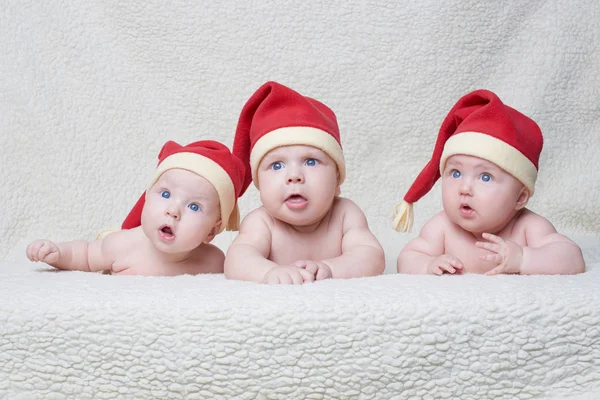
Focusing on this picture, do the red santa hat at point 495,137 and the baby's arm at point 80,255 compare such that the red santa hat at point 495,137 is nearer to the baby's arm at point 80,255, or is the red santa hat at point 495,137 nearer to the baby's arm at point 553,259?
the baby's arm at point 553,259

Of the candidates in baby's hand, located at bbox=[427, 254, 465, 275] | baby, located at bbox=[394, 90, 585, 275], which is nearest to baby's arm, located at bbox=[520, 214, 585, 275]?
baby, located at bbox=[394, 90, 585, 275]

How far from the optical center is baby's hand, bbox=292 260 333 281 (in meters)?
1.32

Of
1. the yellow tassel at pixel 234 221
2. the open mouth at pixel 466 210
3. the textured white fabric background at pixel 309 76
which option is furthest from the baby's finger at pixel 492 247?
the textured white fabric background at pixel 309 76

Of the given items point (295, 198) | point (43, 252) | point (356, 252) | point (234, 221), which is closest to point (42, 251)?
point (43, 252)

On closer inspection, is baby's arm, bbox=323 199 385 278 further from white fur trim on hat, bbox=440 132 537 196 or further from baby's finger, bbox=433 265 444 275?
white fur trim on hat, bbox=440 132 537 196

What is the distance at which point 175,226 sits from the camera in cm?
145

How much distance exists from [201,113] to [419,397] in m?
1.27

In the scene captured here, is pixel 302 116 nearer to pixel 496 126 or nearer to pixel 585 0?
pixel 496 126

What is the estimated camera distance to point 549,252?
138 cm

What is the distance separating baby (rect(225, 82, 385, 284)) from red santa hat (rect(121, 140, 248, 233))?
0.04 m

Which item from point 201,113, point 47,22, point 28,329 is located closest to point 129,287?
point 28,329

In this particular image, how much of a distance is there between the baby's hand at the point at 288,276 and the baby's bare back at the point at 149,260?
0.96 ft

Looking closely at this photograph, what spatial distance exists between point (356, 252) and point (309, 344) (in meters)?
0.37

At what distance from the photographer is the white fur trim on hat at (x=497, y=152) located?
1432mm
